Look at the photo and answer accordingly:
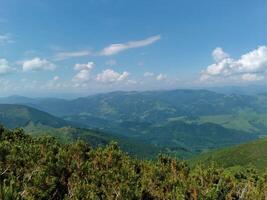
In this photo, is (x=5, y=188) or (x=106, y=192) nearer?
(x=5, y=188)

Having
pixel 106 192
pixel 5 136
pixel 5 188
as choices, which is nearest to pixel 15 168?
pixel 106 192

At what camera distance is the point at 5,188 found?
29.0 metres

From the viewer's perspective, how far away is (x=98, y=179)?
5609 centimetres

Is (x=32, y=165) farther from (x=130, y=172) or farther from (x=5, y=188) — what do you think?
(x=5, y=188)

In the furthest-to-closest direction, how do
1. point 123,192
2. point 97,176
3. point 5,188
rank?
point 97,176 < point 123,192 < point 5,188

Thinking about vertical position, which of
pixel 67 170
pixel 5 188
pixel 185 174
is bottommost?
pixel 185 174

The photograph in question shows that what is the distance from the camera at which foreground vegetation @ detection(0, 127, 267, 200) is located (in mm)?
47469

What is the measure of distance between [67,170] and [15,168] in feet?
26.0

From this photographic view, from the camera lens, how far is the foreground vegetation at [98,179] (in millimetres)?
47469

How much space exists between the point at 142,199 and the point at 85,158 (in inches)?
1176

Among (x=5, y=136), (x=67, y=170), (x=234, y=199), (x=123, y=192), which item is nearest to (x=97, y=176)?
(x=67, y=170)

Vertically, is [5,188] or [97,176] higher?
[5,188]

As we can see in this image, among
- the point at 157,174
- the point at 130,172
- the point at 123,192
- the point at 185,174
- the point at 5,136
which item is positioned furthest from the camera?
the point at 5,136

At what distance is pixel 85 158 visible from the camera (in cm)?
8050
